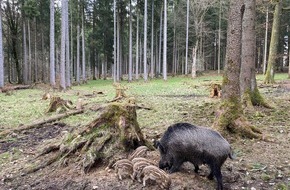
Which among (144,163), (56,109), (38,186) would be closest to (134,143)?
(144,163)

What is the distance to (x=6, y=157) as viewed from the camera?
643 centimetres

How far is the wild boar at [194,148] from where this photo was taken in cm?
431

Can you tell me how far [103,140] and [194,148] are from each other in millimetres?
1632

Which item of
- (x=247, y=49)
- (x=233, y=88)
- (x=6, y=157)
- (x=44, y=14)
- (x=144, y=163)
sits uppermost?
(x=44, y=14)

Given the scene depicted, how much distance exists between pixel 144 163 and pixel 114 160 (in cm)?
69

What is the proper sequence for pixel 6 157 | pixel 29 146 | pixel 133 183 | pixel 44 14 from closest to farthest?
pixel 133 183 → pixel 6 157 → pixel 29 146 → pixel 44 14

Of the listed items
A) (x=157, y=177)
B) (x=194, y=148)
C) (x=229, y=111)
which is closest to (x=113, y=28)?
(x=229, y=111)

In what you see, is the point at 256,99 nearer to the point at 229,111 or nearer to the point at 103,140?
the point at 229,111

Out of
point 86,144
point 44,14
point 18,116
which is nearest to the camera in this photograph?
point 86,144

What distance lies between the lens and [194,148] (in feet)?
14.6

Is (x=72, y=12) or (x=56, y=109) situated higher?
(x=72, y=12)

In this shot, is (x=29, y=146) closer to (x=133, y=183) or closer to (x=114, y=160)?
(x=114, y=160)

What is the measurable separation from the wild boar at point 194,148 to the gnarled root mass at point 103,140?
0.73 metres

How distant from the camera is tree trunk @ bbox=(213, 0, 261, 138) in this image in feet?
21.2
